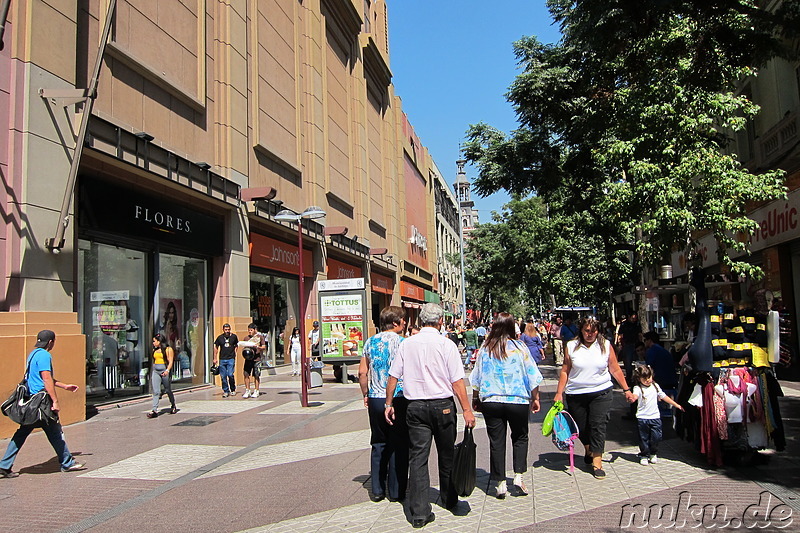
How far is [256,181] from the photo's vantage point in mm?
18828

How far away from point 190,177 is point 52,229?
15.3 feet

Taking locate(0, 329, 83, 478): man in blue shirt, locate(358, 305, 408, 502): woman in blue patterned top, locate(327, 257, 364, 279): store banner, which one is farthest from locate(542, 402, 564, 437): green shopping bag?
locate(327, 257, 364, 279): store banner

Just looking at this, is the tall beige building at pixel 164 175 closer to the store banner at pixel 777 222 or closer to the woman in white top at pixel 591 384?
→ the woman in white top at pixel 591 384

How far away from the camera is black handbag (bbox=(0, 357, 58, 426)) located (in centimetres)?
679

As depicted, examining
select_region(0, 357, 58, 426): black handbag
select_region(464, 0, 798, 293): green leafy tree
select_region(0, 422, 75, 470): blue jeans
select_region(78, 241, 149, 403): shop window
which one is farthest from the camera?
select_region(78, 241, 149, 403): shop window

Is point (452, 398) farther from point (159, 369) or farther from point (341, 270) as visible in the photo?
point (341, 270)

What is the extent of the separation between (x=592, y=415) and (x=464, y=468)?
1.90 metres

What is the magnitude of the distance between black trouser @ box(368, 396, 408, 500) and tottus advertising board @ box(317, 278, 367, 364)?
11748mm

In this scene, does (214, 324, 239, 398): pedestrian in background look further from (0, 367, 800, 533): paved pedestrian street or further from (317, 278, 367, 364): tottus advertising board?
(0, 367, 800, 533): paved pedestrian street

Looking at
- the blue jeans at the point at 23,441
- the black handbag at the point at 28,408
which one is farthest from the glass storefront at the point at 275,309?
the black handbag at the point at 28,408

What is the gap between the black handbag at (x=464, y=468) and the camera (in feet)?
17.0

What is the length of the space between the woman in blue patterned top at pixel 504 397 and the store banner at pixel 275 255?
14.1 m

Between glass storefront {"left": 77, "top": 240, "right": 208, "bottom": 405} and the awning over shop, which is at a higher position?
the awning over shop

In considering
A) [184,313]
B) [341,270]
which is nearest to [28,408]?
[184,313]
